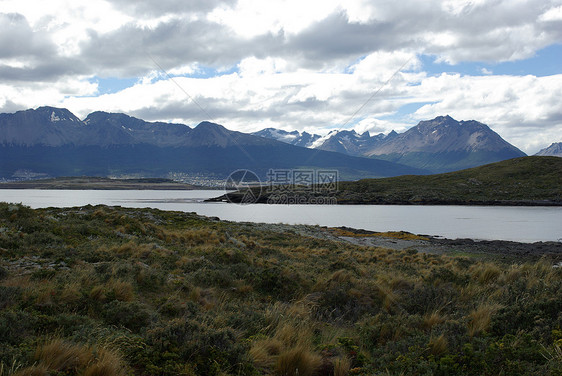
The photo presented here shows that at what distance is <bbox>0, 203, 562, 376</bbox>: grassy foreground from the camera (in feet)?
17.9

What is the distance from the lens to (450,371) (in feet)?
18.3

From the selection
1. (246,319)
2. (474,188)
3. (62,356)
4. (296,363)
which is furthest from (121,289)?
(474,188)

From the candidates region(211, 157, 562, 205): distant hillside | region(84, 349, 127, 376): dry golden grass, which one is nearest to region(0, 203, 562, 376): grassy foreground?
region(84, 349, 127, 376): dry golden grass

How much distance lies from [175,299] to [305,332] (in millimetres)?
3524

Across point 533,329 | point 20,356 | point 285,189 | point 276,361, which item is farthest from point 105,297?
point 285,189

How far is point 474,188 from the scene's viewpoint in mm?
127750

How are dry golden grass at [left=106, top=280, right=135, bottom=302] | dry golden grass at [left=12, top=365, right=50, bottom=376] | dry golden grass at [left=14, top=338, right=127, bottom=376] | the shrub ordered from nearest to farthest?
1. dry golden grass at [left=12, top=365, right=50, bottom=376]
2. dry golden grass at [left=14, top=338, right=127, bottom=376]
3. the shrub
4. dry golden grass at [left=106, top=280, right=135, bottom=302]

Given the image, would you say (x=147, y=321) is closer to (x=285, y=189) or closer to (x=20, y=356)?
(x=20, y=356)

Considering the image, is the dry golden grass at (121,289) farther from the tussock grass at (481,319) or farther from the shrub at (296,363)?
the tussock grass at (481,319)

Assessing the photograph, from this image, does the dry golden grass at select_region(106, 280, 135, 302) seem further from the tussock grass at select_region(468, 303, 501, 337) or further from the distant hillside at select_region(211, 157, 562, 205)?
the distant hillside at select_region(211, 157, 562, 205)

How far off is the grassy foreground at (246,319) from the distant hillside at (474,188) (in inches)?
4255

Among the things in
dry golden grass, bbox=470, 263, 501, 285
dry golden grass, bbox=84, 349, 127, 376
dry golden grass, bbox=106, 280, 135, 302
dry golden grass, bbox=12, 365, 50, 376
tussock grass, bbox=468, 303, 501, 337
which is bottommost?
dry golden grass, bbox=470, 263, 501, 285

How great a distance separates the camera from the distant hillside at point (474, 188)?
112250 millimetres

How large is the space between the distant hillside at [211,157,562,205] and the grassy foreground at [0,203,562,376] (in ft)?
355
